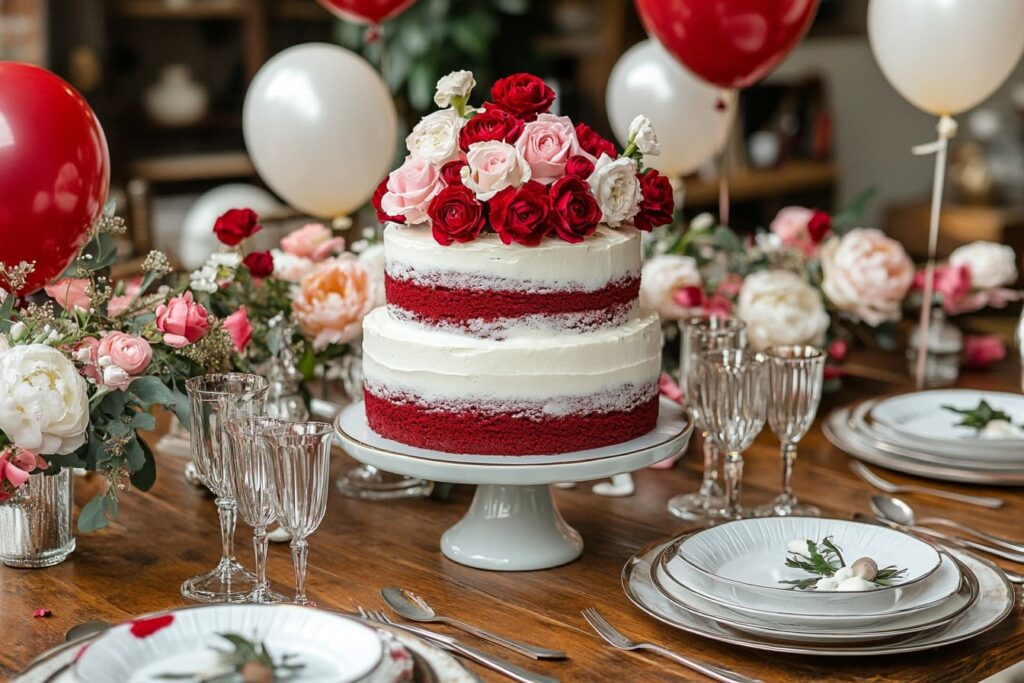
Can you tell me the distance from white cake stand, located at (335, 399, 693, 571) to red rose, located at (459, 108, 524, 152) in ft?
1.09

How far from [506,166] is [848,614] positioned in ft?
1.79

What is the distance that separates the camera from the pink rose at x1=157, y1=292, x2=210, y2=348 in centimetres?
145

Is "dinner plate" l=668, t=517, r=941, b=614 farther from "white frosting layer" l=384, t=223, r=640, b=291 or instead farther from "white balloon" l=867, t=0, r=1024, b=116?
"white balloon" l=867, t=0, r=1024, b=116

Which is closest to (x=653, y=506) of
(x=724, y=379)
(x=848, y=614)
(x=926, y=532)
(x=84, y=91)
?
(x=724, y=379)

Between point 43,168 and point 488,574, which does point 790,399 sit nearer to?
point 488,574

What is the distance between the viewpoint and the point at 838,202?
5.66 m

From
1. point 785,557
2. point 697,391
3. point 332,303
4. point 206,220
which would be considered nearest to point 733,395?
point 697,391

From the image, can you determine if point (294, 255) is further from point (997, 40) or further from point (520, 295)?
point (997, 40)

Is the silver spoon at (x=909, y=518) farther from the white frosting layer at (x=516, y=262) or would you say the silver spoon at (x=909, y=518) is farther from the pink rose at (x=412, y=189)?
the pink rose at (x=412, y=189)

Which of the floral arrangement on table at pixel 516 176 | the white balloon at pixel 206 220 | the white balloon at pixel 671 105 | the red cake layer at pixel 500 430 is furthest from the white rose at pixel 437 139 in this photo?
the white balloon at pixel 206 220

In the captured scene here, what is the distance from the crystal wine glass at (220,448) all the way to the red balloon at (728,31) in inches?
39.4

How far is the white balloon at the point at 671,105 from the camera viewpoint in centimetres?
234

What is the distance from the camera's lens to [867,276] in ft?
6.88

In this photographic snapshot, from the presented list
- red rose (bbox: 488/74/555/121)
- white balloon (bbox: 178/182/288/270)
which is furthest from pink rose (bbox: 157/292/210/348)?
white balloon (bbox: 178/182/288/270)
